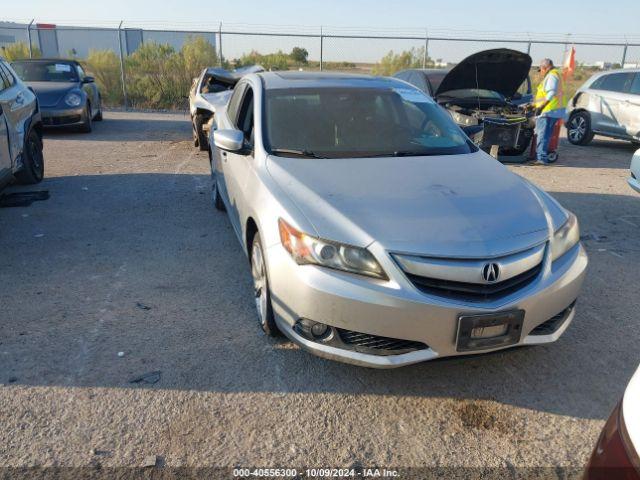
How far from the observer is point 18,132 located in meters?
6.43

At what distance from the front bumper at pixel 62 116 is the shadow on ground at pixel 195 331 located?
630 centimetres

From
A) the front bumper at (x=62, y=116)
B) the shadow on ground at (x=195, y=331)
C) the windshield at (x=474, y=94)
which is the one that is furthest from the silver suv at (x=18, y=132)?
the windshield at (x=474, y=94)

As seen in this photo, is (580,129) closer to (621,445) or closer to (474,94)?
(474,94)

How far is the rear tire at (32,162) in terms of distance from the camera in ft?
23.1

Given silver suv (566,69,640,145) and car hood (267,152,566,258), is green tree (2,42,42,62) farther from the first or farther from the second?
car hood (267,152,566,258)

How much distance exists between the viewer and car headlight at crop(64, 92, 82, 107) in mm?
11305

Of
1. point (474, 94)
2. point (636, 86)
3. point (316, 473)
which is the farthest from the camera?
point (636, 86)

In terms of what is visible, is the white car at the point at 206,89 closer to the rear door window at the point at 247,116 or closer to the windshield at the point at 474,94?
the windshield at the point at 474,94

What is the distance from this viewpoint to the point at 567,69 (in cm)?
1873

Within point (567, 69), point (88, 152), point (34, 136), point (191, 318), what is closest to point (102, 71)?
point (88, 152)

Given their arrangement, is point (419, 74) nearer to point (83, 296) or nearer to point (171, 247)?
point (171, 247)

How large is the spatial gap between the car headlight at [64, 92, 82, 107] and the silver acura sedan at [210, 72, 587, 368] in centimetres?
883

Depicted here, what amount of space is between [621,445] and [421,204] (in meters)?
1.87

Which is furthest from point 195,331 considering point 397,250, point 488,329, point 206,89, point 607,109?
point 607,109
